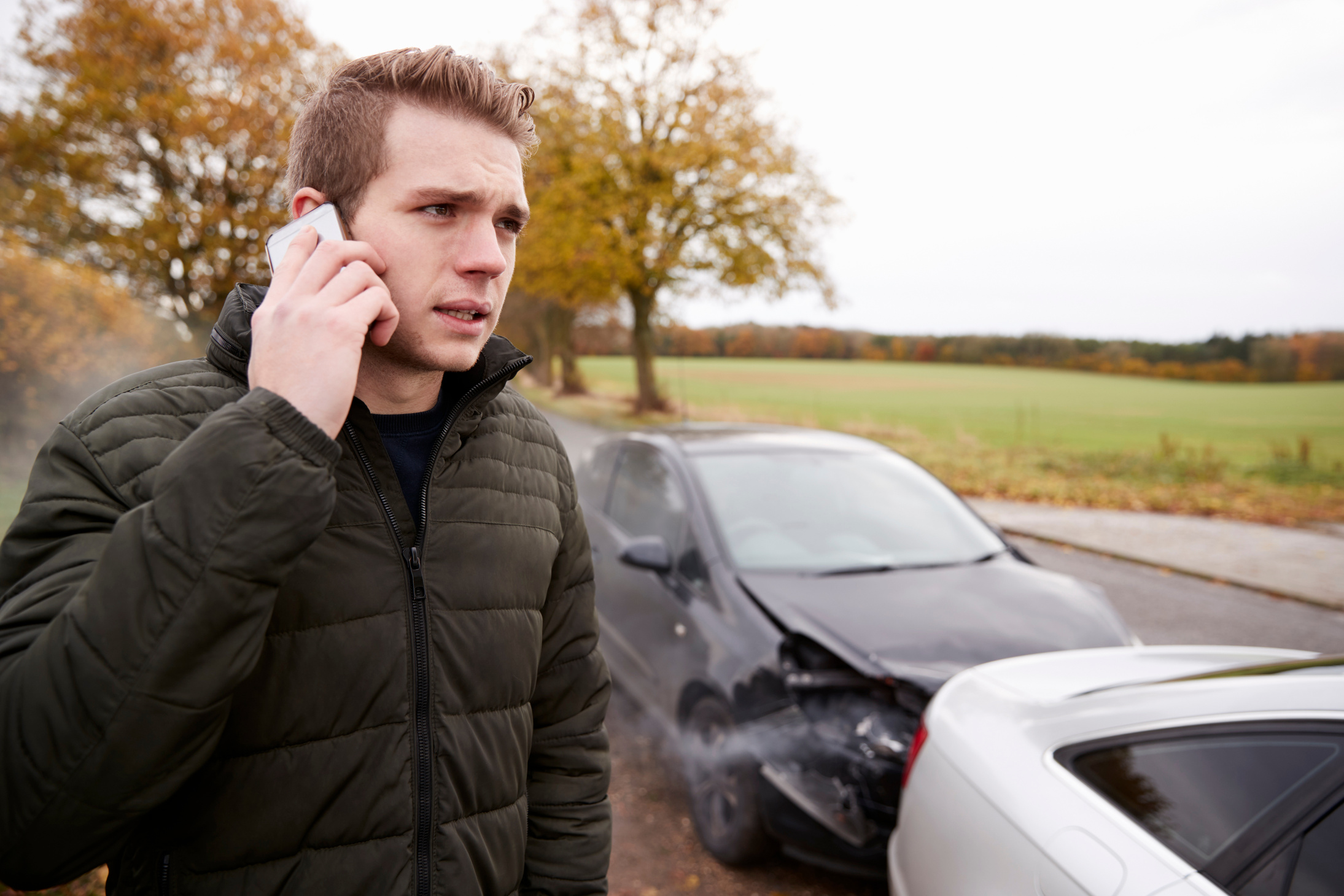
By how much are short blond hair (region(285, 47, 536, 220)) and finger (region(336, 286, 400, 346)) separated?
9.8 inches

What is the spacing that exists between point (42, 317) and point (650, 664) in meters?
9.39

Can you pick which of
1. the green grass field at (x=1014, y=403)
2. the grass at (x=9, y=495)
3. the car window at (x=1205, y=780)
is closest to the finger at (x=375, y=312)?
the car window at (x=1205, y=780)

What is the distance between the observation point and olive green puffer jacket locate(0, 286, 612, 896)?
3.07 feet

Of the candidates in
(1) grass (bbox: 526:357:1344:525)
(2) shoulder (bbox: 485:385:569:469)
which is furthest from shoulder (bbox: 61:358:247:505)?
(1) grass (bbox: 526:357:1344:525)

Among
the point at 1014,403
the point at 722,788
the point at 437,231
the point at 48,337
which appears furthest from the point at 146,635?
the point at 1014,403

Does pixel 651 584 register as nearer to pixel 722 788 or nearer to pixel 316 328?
pixel 722 788

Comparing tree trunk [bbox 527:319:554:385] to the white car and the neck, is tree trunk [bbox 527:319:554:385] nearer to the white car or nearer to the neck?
the white car

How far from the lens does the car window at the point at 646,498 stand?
4266mm

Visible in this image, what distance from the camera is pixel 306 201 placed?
1.35m

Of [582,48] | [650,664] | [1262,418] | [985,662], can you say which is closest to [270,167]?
[582,48]

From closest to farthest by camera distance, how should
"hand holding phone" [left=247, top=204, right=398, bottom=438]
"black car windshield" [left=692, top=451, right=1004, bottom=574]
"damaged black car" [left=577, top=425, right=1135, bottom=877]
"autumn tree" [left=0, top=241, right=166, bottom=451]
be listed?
"hand holding phone" [left=247, top=204, right=398, bottom=438] → "damaged black car" [left=577, top=425, right=1135, bottom=877] → "black car windshield" [left=692, top=451, right=1004, bottom=574] → "autumn tree" [left=0, top=241, right=166, bottom=451]

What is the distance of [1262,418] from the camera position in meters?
22.7

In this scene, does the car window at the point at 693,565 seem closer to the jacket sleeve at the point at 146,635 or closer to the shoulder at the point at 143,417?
the shoulder at the point at 143,417

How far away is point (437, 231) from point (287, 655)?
27.0 inches
